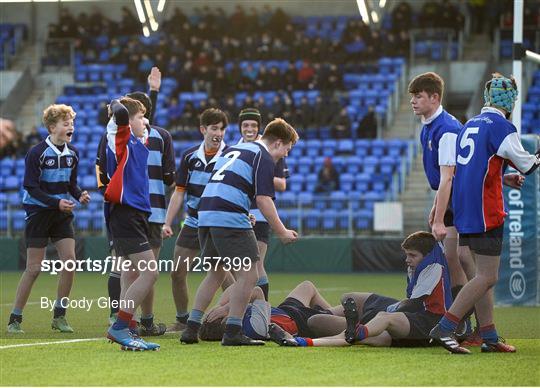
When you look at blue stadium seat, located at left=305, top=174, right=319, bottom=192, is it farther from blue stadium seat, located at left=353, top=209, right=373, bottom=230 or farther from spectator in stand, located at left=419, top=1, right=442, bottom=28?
spectator in stand, located at left=419, top=1, right=442, bottom=28

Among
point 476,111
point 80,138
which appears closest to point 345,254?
point 476,111

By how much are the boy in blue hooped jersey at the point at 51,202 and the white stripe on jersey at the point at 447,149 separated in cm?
325

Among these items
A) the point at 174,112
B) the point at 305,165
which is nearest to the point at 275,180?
the point at 305,165

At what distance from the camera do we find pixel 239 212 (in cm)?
838

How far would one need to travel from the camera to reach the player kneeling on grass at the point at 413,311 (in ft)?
27.0

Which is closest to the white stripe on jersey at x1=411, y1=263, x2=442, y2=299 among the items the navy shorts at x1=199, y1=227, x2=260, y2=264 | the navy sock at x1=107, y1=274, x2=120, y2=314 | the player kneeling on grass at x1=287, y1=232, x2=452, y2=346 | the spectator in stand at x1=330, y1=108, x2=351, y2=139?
the player kneeling on grass at x1=287, y1=232, x2=452, y2=346

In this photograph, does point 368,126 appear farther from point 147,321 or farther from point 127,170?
point 127,170

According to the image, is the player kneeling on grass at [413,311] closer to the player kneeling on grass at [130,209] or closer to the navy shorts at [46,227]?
the player kneeling on grass at [130,209]

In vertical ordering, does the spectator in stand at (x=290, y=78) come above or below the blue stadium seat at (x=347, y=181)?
above

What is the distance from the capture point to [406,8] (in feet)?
87.1

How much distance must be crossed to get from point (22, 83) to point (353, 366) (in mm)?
20997

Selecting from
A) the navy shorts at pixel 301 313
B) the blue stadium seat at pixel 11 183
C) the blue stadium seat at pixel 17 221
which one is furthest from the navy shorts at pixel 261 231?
the blue stadium seat at pixel 11 183

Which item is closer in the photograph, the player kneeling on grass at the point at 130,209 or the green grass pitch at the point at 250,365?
the green grass pitch at the point at 250,365

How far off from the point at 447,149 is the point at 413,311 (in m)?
1.18
